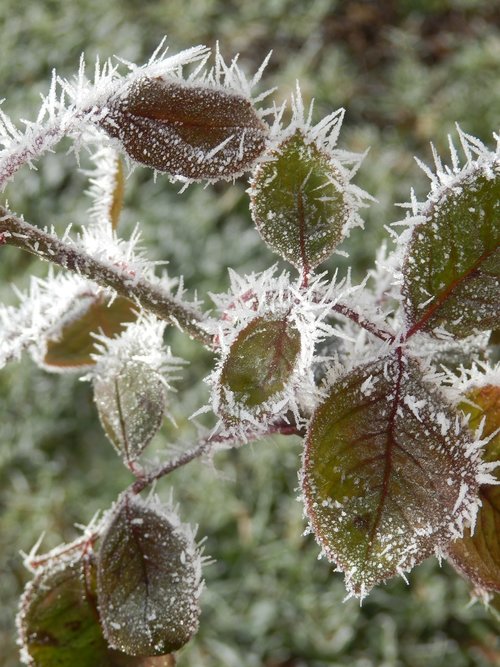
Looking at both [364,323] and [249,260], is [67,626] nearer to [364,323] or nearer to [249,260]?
[364,323]

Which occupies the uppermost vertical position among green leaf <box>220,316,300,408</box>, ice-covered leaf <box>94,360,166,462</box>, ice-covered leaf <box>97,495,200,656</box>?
green leaf <box>220,316,300,408</box>

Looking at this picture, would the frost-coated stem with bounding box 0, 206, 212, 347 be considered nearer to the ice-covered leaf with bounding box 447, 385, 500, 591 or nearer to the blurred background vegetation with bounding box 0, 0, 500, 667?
the ice-covered leaf with bounding box 447, 385, 500, 591

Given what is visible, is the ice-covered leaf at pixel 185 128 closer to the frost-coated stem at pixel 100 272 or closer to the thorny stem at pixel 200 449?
the frost-coated stem at pixel 100 272

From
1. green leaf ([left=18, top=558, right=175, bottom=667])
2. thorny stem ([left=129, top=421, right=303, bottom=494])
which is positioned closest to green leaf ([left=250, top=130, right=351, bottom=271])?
thorny stem ([left=129, top=421, right=303, bottom=494])

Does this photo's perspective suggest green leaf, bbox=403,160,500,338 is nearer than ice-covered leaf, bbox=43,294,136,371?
Yes

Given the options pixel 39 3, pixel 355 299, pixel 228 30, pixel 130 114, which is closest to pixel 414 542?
pixel 355 299

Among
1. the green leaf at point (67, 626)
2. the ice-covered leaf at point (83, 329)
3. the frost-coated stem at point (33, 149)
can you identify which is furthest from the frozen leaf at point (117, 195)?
the green leaf at point (67, 626)
